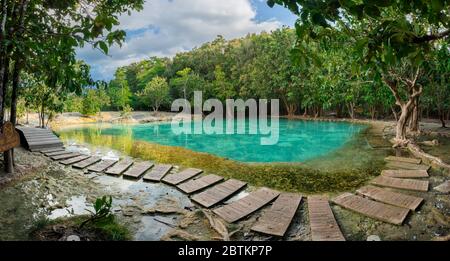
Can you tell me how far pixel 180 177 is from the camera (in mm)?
8938

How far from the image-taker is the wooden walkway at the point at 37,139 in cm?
1302

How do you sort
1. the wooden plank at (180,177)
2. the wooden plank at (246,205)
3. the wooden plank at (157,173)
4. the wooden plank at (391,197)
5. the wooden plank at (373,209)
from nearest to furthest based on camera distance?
the wooden plank at (373,209), the wooden plank at (246,205), the wooden plank at (391,197), the wooden plank at (180,177), the wooden plank at (157,173)

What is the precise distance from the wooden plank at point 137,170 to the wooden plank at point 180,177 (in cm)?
103

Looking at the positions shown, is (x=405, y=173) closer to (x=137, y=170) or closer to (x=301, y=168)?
(x=301, y=168)

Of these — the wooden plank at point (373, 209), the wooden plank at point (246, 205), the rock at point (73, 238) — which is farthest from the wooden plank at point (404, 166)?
the rock at point (73, 238)

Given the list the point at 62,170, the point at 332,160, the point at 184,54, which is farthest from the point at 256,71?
the point at 62,170

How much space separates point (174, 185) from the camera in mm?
8305

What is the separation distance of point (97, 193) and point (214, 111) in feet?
125

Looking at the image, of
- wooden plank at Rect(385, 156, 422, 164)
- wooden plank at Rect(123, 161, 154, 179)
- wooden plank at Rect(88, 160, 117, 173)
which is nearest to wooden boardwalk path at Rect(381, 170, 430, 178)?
wooden plank at Rect(385, 156, 422, 164)

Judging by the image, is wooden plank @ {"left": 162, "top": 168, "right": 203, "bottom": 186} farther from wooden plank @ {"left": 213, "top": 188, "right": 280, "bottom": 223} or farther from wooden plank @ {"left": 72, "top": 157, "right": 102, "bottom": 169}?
wooden plank @ {"left": 72, "top": 157, "right": 102, "bottom": 169}

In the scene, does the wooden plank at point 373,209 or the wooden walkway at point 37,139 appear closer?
the wooden plank at point 373,209

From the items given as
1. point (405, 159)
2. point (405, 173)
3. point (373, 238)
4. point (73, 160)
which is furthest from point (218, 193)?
point (405, 159)

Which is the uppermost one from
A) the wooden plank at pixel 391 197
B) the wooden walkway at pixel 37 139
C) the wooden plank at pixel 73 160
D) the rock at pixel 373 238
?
the wooden walkway at pixel 37 139

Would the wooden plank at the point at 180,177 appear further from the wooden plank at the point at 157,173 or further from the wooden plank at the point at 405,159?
the wooden plank at the point at 405,159
